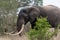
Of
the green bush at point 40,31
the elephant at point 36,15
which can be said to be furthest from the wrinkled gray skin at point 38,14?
the green bush at point 40,31

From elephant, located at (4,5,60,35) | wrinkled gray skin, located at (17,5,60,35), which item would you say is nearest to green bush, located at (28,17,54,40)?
elephant, located at (4,5,60,35)

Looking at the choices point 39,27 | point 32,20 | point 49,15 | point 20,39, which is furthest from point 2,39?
point 39,27

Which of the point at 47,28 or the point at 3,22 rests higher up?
the point at 47,28

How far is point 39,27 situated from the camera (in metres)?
5.72

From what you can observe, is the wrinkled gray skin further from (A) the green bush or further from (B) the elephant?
(A) the green bush

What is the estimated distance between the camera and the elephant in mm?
10337

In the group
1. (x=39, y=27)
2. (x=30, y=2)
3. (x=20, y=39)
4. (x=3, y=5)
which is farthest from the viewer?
(x=30, y=2)

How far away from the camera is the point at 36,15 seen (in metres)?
10.7

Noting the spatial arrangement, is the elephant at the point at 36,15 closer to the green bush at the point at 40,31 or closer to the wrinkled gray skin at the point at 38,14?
the wrinkled gray skin at the point at 38,14

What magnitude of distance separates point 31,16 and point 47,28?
4960mm

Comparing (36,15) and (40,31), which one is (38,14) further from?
(40,31)

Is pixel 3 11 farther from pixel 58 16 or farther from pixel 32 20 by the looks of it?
pixel 58 16

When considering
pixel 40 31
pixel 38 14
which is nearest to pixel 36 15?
pixel 38 14

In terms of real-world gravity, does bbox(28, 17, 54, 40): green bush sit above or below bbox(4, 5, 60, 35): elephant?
above
